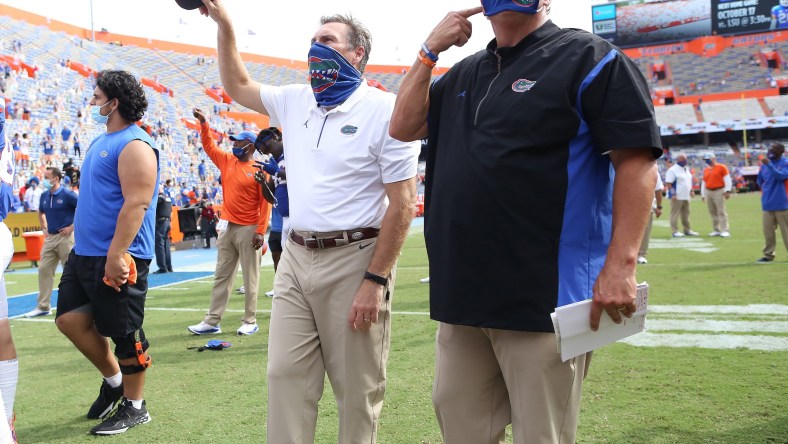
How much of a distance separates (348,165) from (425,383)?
97.5 inches

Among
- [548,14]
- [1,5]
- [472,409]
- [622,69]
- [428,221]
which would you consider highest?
[1,5]

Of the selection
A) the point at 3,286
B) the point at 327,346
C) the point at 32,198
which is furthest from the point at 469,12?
the point at 32,198

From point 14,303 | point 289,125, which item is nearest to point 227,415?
point 289,125

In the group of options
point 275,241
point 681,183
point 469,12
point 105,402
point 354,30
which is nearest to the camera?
point 469,12

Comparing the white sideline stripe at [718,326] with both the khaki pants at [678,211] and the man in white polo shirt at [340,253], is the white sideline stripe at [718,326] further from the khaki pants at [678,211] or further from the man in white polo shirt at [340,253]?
the khaki pants at [678,211]

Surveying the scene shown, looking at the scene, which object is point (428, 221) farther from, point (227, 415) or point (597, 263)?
point (227, 415)

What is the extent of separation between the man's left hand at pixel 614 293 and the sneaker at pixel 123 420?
3.23 m

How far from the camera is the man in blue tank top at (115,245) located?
391 cm

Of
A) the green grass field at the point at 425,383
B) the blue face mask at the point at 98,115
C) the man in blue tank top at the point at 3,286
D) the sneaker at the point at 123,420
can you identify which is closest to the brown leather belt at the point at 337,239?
the green grass field at the point at 425,383

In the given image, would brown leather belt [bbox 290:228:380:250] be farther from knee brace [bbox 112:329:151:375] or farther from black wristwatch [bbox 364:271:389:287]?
knee brace [bbox 112:329:151:375]

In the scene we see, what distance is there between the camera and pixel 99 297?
3959 mm

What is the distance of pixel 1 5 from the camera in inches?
1485

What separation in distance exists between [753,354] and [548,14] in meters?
4.18

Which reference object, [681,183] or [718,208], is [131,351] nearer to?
[681,183]
